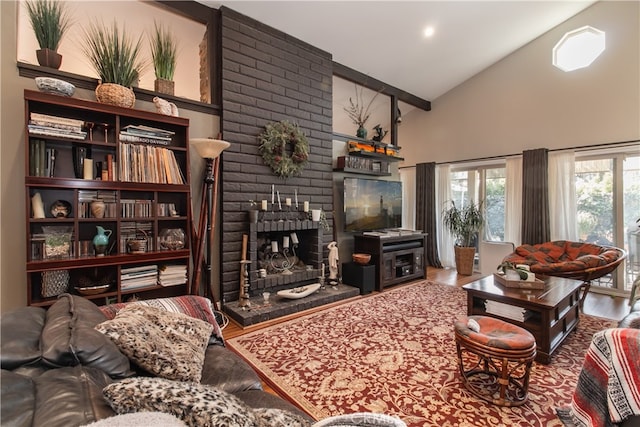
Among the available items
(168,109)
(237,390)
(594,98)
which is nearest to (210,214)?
(168,109)

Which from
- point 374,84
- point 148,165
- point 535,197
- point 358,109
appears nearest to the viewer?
point 148,165

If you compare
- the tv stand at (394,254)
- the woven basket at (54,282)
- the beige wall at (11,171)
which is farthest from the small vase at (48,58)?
the tv stand at (394,254)

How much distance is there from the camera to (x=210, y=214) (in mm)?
2945

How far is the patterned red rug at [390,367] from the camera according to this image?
166 centimetres

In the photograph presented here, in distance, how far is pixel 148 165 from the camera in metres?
2.49

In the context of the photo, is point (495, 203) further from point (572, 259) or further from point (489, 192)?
point (572, 259)

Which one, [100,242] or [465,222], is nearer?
[100,242]

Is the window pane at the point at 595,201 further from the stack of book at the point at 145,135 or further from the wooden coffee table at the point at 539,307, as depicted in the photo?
the stack of book at the point at 145,135

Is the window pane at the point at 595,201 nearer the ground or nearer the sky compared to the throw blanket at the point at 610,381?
nearer the sky

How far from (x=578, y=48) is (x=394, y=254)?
384 centimetres

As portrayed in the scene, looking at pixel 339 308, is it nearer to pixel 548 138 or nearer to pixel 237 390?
pixel 237 390

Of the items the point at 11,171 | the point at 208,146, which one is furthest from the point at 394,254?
the point at 11,171

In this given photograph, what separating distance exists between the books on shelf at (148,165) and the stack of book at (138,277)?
74 centimetres

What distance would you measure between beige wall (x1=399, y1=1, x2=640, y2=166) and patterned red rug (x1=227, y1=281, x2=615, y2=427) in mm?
2625
